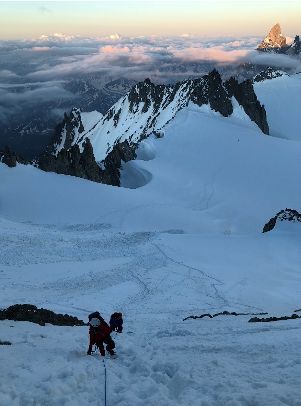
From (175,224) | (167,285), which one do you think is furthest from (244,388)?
(175,224)

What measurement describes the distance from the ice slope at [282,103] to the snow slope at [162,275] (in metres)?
49.0

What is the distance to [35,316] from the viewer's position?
65.5 feet

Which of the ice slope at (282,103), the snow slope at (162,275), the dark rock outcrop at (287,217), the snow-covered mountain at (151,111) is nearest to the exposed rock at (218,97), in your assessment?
the snow-covered mountain at (151,111)

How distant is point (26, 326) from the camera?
17953 mm

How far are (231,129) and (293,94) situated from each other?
7428 cm

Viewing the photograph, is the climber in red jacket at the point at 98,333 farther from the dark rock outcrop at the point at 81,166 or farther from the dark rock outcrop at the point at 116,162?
the dark rock outcrop at the point at 116,162

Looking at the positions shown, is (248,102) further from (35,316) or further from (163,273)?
(35,316)

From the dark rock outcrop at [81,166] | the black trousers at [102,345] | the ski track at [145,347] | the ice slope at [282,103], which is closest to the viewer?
the ski track at [145,347]

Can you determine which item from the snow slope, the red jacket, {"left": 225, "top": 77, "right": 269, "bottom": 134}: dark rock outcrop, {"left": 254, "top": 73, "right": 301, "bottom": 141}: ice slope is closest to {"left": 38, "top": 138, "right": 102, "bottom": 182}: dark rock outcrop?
the snow slope

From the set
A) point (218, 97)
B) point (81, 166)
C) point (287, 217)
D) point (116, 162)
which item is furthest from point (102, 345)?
A: point (218, 97)

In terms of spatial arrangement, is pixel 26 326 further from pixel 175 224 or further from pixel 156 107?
pixel 156 107

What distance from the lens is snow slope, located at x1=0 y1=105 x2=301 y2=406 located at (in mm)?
11742

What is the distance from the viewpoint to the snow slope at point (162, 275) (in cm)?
1174

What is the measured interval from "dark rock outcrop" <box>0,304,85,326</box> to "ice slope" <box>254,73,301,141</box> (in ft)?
372
